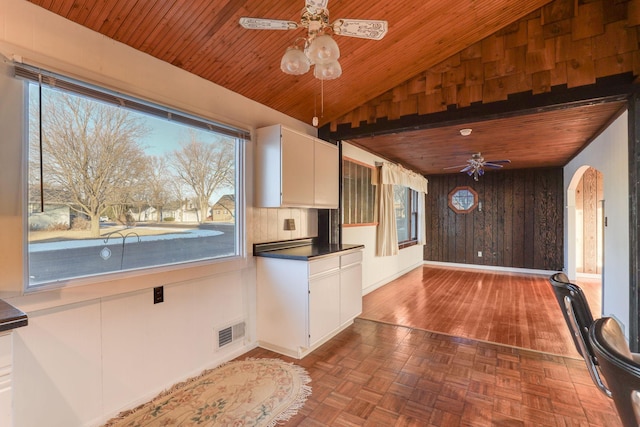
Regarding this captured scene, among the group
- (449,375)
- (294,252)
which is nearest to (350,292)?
(294,252)

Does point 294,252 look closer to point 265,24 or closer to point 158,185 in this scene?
point 158,185

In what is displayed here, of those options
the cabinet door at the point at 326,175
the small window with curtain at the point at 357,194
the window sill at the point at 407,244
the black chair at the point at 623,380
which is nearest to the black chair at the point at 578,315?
the black chair at the point at 623,380

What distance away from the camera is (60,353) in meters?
1.68

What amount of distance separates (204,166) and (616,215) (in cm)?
398

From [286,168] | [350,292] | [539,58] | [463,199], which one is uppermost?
[539,58]

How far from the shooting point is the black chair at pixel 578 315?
4.55ft

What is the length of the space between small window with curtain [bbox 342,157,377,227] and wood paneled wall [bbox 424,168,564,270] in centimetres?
337

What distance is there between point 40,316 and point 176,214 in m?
0.99

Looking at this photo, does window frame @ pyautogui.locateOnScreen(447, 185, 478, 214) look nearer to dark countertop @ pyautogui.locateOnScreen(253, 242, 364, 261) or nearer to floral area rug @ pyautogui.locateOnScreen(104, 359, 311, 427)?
dark countertop @ pyautogui.locateOnScreen(253, 242, 364, 261)

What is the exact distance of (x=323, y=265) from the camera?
2.88m

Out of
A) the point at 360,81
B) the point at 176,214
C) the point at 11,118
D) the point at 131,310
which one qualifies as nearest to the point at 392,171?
the point at 360,81

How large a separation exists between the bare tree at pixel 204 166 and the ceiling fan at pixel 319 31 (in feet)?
3.85

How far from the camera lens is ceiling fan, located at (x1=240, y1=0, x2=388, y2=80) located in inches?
59.6

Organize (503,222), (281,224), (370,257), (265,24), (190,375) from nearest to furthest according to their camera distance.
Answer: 1. (265,24)
2. (190,375)
3. (281,224)
4. (370,257)
5. (503,222)
